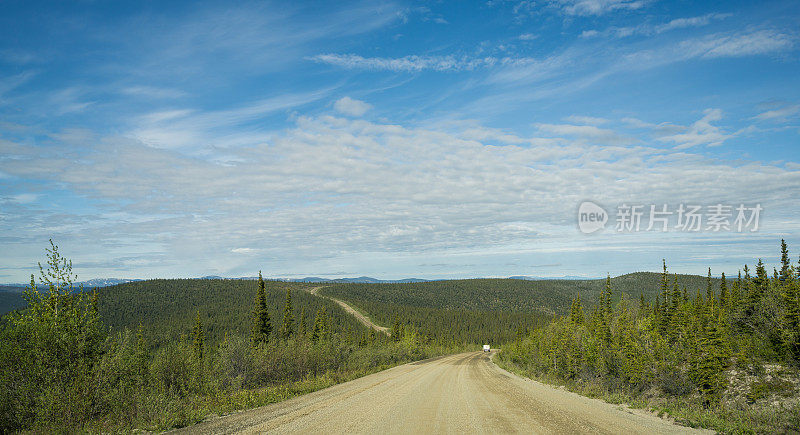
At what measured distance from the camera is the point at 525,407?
14.0 m

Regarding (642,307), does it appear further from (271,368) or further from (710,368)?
(271,368)

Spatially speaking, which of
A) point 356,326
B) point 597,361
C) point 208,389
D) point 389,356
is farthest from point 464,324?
point 208,389

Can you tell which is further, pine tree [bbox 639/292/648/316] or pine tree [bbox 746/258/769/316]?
pine tree [bbox 746/258/769/316]

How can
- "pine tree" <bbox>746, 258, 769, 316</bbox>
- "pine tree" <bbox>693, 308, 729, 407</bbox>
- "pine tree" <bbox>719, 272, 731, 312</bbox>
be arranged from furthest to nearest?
"pine tree" <bbox>719, 272, 731, 312</bbox>
"pine tree" <bbox>746, 258, 769, 316</bbox>
"pine tree" <bbox>693, 308, 729, 407</bbox>

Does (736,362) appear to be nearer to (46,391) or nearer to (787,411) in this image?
(787,411)

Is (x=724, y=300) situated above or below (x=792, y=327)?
below

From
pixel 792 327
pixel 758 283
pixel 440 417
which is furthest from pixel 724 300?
pixel 440 417

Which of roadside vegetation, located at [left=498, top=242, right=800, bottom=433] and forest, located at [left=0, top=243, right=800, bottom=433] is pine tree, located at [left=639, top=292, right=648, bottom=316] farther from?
roadside vegetation, located at [left=498, top=242, right=800, bottom=433]

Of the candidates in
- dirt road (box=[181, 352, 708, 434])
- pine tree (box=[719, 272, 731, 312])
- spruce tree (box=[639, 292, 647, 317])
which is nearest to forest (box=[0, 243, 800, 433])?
dirt road (box=[181, 352, 708, 434])

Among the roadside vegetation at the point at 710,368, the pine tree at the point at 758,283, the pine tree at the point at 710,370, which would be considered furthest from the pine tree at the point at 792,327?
the pine tree at the point at 758,283

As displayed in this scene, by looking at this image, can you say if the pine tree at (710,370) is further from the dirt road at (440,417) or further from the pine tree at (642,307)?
the pine tree at (642,307)

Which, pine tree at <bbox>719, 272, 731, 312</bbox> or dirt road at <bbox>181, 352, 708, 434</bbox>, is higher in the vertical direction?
dirt road at <bbox>181, 352, 708, 434</bbox>

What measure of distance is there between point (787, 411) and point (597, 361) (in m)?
14.6

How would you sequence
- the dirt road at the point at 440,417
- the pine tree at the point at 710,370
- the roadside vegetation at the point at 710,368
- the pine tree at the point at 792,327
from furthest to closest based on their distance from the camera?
the pine tree at the point at 792,327
the pine tree at the point at 710,370
the roadside vegetation at the point at 710,368
the dirt road at the point at 440,417
